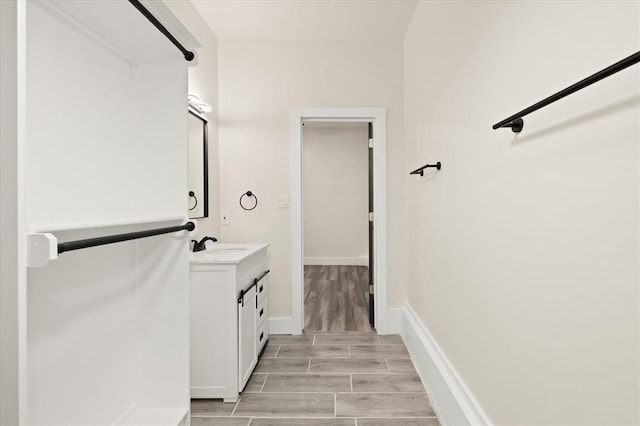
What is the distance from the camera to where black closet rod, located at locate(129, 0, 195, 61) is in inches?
37.9

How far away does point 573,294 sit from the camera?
32.5 inches

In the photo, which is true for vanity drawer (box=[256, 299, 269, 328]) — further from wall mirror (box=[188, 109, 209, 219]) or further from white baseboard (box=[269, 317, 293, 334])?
wall mirror (box=[188, 109, 209, 219])

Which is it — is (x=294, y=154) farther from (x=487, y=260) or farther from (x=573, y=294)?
(x=573, y=294)

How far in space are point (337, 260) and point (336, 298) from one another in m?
2.14

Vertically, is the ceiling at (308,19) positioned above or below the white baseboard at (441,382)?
above

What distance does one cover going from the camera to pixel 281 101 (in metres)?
2.99

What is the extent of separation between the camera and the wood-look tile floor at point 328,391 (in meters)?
1.80

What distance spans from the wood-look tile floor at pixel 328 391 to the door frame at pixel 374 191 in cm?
34

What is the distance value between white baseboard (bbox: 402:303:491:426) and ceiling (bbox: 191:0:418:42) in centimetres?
235

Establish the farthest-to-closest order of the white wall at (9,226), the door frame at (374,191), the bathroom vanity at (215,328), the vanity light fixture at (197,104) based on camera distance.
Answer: the door frame at (374,191) < the vanity light fixture at (197,104) < the bathroom vanity at (215,328) < the white wall at (9,226)

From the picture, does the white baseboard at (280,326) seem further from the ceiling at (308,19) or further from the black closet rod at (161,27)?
the ceiling at (308,19)

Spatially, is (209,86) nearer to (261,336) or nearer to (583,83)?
(261,336)

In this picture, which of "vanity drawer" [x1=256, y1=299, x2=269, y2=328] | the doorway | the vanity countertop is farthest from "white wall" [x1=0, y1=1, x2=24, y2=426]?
Result: the doorway

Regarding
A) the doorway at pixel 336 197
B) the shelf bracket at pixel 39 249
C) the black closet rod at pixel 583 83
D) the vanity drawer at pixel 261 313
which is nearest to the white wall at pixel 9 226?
the shelf bracket at pixel 39 249
